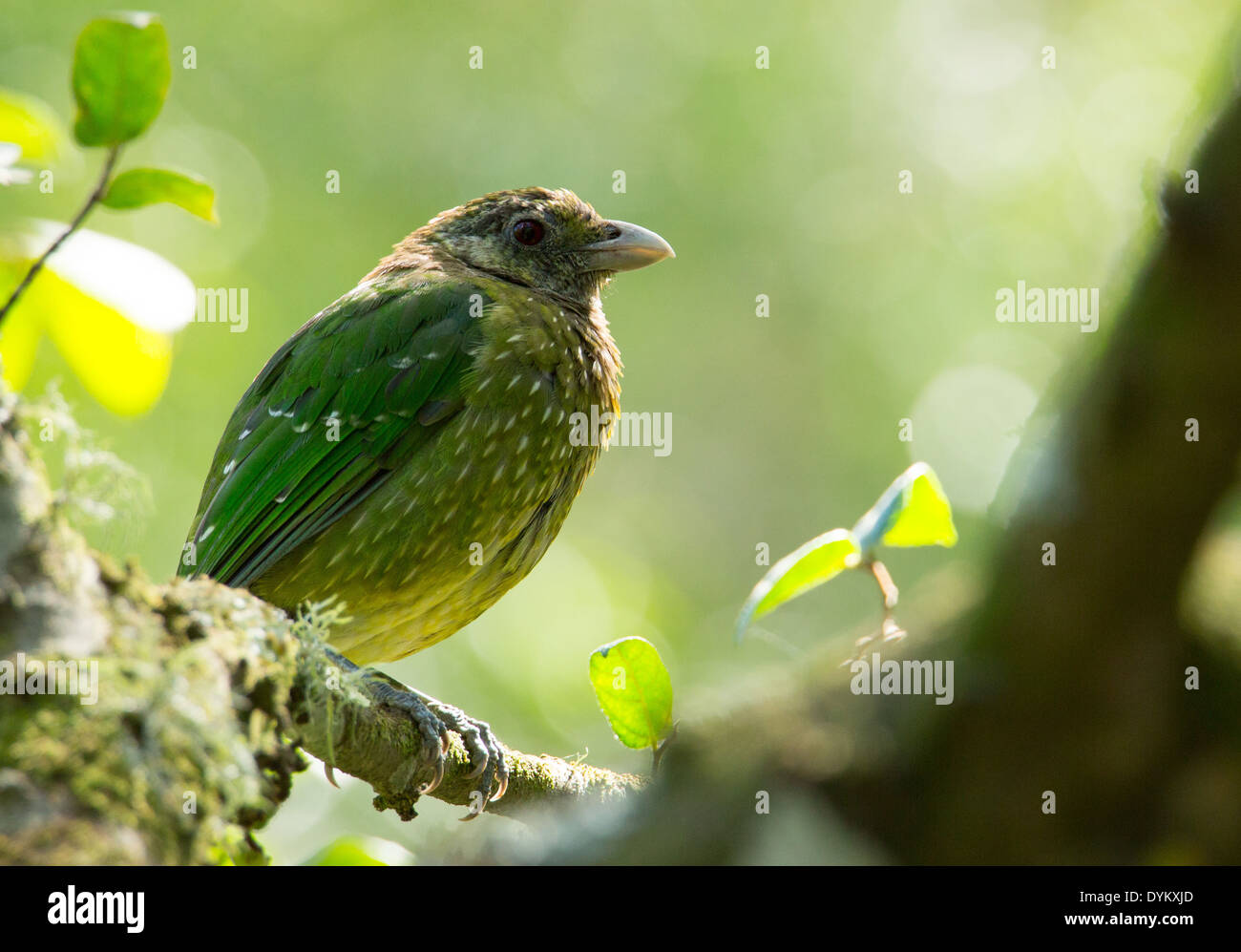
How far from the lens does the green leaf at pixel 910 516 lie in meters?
1.68

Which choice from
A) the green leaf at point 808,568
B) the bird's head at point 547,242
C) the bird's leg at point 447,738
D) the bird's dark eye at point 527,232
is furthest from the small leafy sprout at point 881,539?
the bird's dark eye at point 527,232

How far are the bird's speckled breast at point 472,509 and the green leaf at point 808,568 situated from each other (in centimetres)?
146

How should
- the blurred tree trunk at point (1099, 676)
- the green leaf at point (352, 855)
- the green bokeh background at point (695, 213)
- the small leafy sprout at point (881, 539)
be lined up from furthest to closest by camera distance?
the green bokeh background at point (695, 213) < the small leafy sprout at point (881, 539) < the green leaf at point (352, 855) < the blurred tree trunk at point (1099, 676)

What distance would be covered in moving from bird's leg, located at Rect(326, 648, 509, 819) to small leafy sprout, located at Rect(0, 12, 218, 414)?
2.73 feet

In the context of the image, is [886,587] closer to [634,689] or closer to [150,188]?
[634,689]

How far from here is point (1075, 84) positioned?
7660 millimetres

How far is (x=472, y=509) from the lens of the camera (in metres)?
3.14

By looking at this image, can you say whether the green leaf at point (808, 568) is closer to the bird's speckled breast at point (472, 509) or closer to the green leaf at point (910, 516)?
the green leaf at point (910, 516)

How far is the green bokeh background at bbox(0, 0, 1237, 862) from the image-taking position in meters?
6.62

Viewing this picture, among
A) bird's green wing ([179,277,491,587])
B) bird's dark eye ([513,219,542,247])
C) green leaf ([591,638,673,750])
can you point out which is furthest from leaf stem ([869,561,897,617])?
bird's dark eye ([513,219,542,247])

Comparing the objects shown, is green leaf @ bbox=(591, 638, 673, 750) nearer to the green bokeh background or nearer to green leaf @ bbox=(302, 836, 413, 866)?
green leaf @ bbox=(302, 836, 413, 866)
